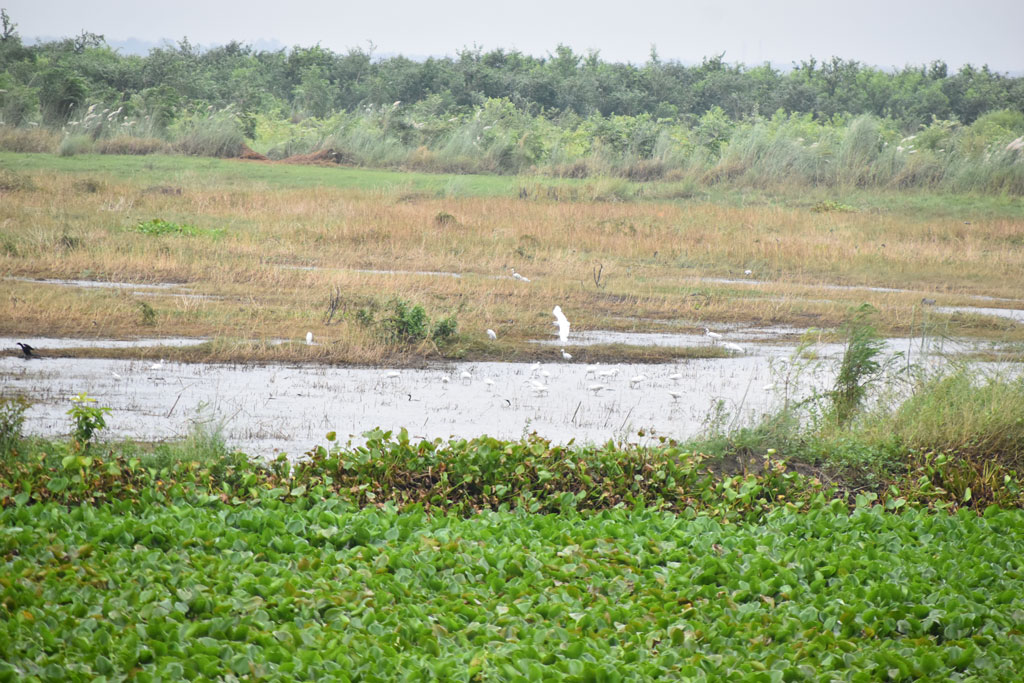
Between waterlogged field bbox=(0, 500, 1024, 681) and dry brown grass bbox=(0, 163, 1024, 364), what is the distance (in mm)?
4608

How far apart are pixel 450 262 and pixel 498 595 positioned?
969 cm

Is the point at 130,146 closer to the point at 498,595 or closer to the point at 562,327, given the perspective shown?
the point at 562,327

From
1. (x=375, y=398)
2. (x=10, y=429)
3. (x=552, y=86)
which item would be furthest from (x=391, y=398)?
(x=552, y=86)

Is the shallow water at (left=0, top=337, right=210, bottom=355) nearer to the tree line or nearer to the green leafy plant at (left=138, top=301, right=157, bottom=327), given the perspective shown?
the green leafy plant at (left=138, top=301, right=157, bottom=327)

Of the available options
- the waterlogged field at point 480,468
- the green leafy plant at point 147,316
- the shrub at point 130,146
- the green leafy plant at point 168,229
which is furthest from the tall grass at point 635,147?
the green leafy plant at point 147,316

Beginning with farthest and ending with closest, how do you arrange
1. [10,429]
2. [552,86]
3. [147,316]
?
[552,86]
[147,316]
[10,429]

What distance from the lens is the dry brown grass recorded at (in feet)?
31.6

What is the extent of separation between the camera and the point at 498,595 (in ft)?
11.9

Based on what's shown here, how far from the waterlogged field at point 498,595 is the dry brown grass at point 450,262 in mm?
4608

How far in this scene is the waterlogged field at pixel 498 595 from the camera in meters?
2.94

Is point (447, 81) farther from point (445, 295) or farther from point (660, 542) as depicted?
point (660, 542)

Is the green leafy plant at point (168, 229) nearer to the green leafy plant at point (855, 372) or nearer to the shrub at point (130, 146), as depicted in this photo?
the shrub at point (130, 146)

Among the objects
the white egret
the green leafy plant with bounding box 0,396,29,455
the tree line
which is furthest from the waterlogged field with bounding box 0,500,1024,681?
the tree line

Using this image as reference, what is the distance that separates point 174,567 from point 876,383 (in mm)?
5804
